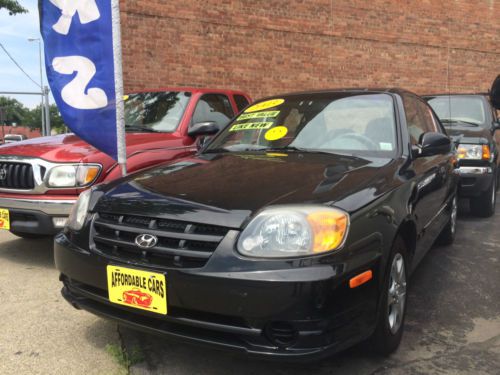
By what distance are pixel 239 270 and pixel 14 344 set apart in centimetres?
160

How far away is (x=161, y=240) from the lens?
2.27 m

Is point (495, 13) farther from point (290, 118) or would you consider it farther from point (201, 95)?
point (290, 118)

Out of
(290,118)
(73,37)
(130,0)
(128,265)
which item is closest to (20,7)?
(130,0)

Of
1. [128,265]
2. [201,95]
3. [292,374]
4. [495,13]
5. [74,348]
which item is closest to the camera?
[128,265]

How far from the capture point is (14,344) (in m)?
2.79

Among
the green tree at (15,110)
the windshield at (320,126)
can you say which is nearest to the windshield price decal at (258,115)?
the windshield at (320,126)

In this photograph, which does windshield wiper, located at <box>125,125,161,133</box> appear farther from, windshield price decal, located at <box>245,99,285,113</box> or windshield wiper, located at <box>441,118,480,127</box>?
windshield wiper, located at <box>441,118,480,127</box>

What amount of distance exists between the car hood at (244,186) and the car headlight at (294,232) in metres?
0.06

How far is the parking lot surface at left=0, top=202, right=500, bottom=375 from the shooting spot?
8.32 feet

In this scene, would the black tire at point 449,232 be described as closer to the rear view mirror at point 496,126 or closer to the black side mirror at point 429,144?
the black side mirror at point 429,144

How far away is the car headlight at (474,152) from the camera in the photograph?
6.00 m

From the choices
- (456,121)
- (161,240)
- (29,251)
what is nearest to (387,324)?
(161,240)

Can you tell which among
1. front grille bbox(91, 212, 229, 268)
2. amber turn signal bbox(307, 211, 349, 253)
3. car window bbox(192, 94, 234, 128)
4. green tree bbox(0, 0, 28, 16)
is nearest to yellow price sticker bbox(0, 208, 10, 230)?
front grille bbox(91, 212, 229, 268)

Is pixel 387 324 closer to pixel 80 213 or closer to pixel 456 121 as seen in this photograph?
pixel 80 213
